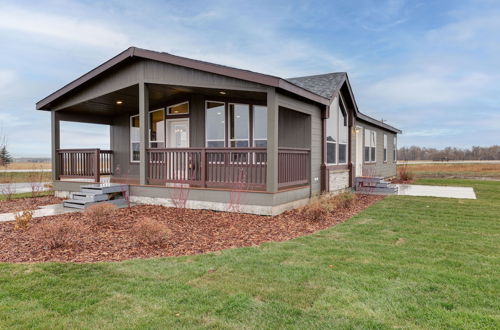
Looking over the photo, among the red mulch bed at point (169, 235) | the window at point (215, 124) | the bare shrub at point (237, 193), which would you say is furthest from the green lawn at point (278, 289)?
the window at point (215, 124)

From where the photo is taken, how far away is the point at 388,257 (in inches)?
163

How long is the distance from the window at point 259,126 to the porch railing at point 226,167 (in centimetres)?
132

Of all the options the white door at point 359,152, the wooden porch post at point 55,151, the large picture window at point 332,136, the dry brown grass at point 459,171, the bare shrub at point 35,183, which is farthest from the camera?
the dry brown grass at point 459,171

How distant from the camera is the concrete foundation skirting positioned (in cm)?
703

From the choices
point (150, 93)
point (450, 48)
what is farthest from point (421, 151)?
point (150, 93)

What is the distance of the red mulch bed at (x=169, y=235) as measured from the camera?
14.1ft

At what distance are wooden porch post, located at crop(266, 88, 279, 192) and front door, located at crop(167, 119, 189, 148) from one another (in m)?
4.29

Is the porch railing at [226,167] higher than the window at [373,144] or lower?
lower

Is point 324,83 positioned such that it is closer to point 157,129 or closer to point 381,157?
point 157,129

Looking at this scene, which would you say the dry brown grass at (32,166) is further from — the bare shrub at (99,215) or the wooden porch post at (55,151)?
the bare shrub at (99,215)

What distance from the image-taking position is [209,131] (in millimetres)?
9961

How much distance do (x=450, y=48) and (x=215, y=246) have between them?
23.2m

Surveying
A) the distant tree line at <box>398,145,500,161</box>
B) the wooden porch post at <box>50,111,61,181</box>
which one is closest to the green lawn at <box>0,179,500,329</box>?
the wooden porch post at <box>50,111,61,181</box>

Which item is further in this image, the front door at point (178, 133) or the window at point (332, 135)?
the front door at point (178, 133)
